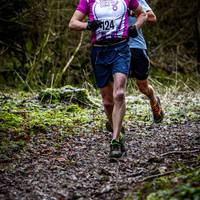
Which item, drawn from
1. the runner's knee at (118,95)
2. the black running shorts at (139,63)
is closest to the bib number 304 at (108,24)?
the runner's knee at (118,95)

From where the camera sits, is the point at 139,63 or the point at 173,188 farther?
the point at 139,63

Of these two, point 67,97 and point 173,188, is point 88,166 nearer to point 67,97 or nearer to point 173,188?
point 173,188

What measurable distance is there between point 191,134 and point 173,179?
3443mm

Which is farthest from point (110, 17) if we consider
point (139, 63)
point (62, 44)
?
point (62, 44)

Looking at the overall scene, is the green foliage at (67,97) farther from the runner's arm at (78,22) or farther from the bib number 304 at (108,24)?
the bib number 304 at (108,24)

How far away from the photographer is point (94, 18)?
22.6 feet

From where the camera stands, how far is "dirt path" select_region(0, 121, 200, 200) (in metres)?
5.35

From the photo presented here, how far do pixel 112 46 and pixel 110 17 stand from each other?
359 mm

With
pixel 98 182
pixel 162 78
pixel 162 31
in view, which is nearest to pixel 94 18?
pixel 98 182

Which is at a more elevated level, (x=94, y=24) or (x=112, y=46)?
(x=94, y=24)

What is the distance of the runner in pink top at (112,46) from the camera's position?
6.75m

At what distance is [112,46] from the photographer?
271 inches

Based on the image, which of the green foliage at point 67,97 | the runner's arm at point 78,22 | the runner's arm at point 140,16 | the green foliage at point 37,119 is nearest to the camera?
the runner's arm at point 78,22

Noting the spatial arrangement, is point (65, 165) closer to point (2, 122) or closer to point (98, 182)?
point (98, 182)
